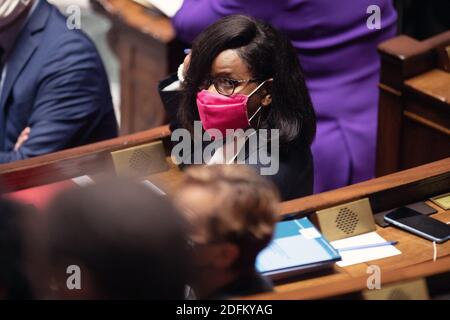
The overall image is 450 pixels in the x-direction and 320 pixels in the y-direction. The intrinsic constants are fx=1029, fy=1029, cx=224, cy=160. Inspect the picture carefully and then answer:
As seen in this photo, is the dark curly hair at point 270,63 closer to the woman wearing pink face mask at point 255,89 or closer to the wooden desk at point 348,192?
the woman wearing pink face mask at point 255,89

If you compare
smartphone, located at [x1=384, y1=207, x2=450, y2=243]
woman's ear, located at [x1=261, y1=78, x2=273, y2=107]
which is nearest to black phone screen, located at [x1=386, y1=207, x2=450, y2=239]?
smartphone, located at [x1=384, y1=207, x2=450, y2=243]

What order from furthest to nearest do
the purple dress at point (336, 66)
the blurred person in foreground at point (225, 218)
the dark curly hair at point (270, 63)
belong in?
the purple dress at point (336, 66) < the dark curly hair at point (270, 63) < the blurred person in foreground at point (225, 218)

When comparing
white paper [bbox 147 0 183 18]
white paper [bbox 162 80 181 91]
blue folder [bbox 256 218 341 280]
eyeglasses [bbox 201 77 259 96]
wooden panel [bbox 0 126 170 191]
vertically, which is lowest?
blue folder [bbox 256 218 341 280]

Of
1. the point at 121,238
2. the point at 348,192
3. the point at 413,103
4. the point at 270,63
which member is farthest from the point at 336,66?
the point at 121,238

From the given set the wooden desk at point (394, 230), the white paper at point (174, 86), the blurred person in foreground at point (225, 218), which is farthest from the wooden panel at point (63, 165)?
the blurred person in foreground at point (225, 218)

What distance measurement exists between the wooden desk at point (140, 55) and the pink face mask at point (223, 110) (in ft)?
4.86

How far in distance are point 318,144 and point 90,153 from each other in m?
1.02

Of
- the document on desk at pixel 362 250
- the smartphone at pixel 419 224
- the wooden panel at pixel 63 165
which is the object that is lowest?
the document on desk at pixel 362 250

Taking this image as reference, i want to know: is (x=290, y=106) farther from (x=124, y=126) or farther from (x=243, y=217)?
(x=124, y=126)

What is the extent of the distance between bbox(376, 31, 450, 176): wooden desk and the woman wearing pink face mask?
Answer: 2.42 feet

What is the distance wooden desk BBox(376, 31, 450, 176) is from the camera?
345cm

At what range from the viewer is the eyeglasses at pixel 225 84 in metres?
2.82

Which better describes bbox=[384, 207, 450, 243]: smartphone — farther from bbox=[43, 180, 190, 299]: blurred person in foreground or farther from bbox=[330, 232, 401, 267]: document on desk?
bbox=[43, 180, 190, 299]: blurred person in foreground
